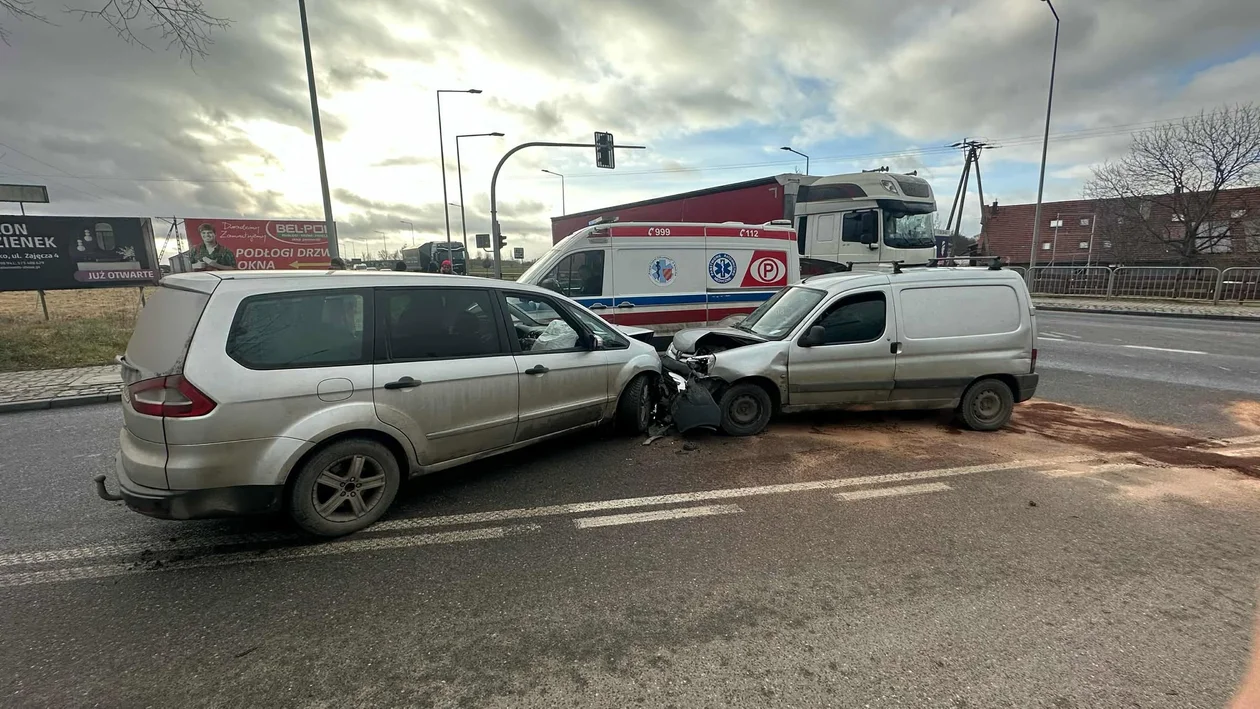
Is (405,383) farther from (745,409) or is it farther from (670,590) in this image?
(745,409)

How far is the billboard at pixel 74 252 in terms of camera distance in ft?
42.7

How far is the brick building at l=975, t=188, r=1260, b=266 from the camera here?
25.1 meters

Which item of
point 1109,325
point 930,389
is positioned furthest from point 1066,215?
point 930,389

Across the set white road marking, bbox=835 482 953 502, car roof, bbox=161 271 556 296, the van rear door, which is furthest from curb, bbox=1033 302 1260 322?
the van rear door

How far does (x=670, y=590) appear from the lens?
2.88 m

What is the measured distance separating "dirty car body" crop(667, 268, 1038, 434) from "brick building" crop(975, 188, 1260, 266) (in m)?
30.8

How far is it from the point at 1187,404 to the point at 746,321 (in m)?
5.54

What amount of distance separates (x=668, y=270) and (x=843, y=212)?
6.74 m

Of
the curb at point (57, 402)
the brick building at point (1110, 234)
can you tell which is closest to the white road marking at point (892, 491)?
the curb at point (57, 402)

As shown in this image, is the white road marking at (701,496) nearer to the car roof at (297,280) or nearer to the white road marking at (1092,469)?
the white road marking at (1092,469)

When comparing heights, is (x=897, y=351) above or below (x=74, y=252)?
below

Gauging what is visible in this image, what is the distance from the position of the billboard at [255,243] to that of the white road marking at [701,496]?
1587cm

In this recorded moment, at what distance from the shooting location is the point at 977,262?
6.08 meters

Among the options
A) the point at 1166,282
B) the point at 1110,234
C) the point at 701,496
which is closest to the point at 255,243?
the point at 701,496
